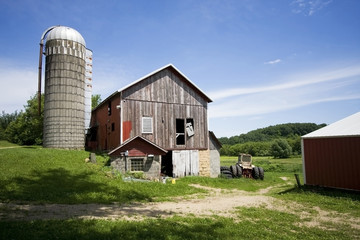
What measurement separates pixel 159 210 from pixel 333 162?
38.3ft

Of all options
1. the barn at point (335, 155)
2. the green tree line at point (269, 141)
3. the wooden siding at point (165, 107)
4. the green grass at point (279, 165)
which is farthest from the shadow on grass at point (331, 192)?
the green tree line at point (269, 141)

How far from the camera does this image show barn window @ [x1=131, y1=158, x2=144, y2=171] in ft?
67.2

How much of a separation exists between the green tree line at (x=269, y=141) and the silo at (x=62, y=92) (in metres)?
59.4


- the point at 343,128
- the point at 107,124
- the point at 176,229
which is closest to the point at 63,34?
the point at 107,124

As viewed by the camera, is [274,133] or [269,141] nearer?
[269,141]

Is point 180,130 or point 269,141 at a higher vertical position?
point 180,130

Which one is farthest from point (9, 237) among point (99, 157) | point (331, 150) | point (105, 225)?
point (331, 150)

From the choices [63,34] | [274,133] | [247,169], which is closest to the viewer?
[63,34]

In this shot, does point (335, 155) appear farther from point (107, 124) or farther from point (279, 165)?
point (279, 165)

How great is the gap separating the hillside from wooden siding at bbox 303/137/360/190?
119 m

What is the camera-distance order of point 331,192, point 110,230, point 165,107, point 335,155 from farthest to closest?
1. point 165,107
2. point 335,155
3. point 331,192
4. point 110,230

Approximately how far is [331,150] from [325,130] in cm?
196

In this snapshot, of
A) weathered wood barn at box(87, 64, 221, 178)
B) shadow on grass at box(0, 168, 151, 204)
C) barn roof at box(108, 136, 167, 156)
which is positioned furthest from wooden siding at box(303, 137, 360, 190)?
shadow on grass at box(0, 168, 151, 204)

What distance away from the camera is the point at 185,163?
23.5 m
